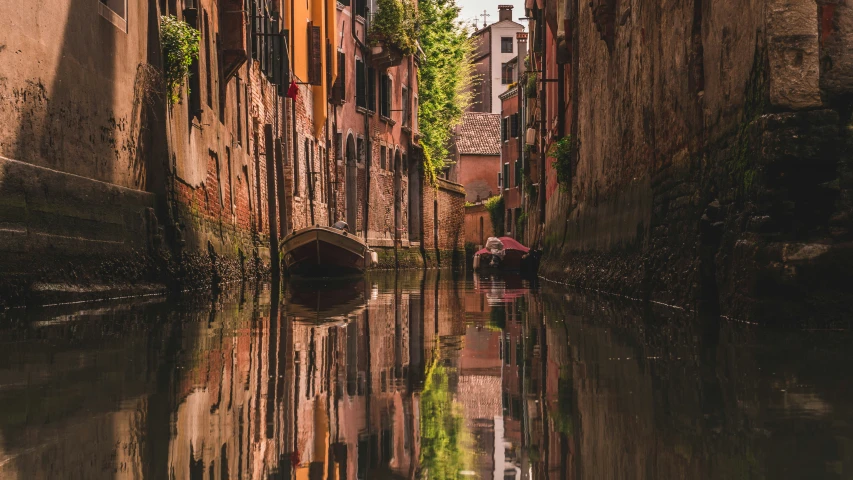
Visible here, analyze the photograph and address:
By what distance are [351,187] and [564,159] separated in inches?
634

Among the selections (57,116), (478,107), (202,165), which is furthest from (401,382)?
(478,107)

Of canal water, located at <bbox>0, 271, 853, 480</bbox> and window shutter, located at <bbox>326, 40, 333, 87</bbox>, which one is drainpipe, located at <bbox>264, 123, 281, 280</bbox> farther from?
canal water, located at <bbox>0, 271, 853, 480</bbox>

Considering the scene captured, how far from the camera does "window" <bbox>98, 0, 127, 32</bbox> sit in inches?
448

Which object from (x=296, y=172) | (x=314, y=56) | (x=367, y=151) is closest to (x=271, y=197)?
(x=296, y=172)

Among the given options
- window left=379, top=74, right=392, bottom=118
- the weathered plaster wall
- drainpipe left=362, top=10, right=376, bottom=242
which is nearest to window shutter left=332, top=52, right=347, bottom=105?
drainpipe left=362, top=10, right=376, bottom=242

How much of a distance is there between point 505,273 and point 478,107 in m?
45.4

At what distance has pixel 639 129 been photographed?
1137 cm

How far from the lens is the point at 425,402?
386cm

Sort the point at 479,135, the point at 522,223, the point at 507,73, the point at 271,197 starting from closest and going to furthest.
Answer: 1. the point at 271,197
2. the point at 522,223
3. the point at 479,135
4. the point at 507,73

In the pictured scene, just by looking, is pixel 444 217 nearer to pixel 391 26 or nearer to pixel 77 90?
pixel 391 26

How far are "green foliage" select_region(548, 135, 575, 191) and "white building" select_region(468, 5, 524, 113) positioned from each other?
162ft

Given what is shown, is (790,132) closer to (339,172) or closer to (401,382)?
(401,382)

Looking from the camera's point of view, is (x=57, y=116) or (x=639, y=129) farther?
(x=639, y=129)

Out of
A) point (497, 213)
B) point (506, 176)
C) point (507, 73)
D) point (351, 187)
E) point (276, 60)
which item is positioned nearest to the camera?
point (276, 60)
